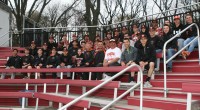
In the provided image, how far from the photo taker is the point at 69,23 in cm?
4784

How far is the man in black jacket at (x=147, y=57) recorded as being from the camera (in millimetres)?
7191

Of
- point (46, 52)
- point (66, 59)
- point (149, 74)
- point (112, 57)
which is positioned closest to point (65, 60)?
point (66, 59)

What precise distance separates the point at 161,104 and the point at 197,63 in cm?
254

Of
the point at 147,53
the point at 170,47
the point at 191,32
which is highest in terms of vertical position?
the point at 191,32

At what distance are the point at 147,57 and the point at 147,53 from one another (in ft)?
0.34

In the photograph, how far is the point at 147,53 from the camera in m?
7.50

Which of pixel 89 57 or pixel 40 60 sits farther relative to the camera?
pixel 40 60

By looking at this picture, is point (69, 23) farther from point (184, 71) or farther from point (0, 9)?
point (184, 71)

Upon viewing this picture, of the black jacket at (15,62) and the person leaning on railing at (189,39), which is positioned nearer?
the person leaning on railing at (189,39)

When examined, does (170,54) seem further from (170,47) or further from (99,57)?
(99,57)

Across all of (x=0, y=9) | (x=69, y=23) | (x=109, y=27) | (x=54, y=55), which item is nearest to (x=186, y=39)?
(x=54, y=55)

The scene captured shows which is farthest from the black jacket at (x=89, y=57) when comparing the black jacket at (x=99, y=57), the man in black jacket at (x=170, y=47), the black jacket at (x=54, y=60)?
the man in black jacket at (x=170, y=47)

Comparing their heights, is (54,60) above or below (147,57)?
below

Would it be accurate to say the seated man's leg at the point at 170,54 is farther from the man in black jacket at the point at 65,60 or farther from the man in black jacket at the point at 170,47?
the man in black jacket at the point at 65,60
